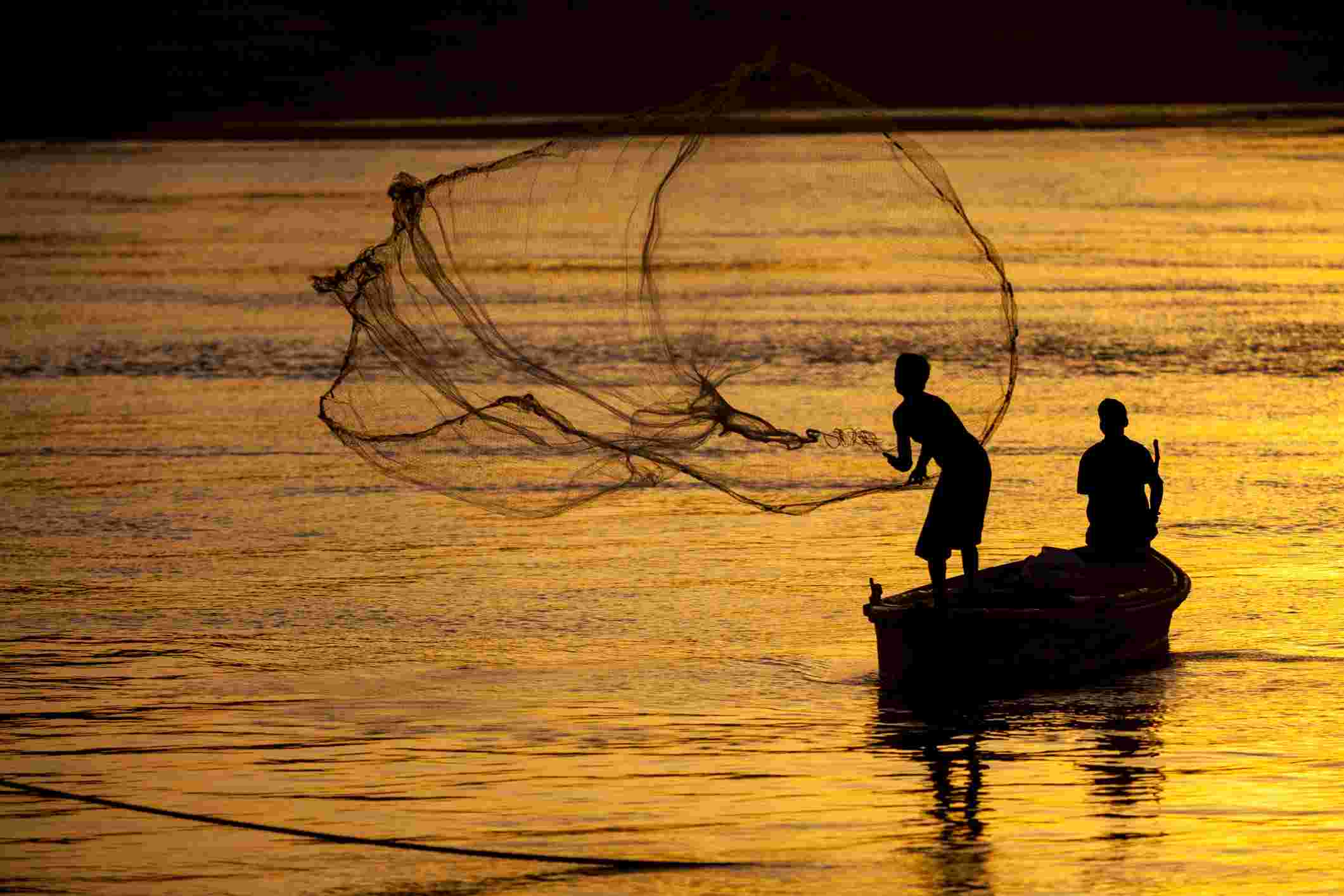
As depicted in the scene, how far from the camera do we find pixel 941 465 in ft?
46.5

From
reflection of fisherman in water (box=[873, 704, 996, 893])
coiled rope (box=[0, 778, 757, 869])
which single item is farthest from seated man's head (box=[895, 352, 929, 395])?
coiled rope (box=[0, 778, 757, 869])

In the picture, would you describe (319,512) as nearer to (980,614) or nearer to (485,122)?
(980,614)

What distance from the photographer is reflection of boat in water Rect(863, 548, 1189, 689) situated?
1459 centimetres

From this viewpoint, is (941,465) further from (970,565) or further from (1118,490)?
(1118,490)

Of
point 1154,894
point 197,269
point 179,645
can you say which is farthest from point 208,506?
point 197,269

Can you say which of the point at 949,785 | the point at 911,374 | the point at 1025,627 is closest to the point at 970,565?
the point at 1025,627

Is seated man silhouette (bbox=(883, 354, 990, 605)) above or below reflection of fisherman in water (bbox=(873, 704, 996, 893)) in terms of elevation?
above

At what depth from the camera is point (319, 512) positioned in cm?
2170

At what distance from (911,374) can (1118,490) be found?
9.44 ft

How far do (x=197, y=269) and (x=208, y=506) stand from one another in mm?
27217

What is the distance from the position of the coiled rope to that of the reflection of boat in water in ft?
10.5

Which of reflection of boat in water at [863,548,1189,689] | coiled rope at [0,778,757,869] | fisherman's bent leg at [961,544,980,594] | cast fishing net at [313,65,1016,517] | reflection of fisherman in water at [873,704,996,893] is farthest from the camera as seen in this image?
fisherman's bent leg at [961,544,980,594]

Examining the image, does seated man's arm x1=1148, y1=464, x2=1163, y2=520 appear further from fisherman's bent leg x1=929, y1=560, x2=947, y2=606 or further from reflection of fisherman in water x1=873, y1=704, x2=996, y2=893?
reflection of fisherman in water x1=873, y1=704, x2=996, y2=893

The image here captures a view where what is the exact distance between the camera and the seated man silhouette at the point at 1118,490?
15781 mm
